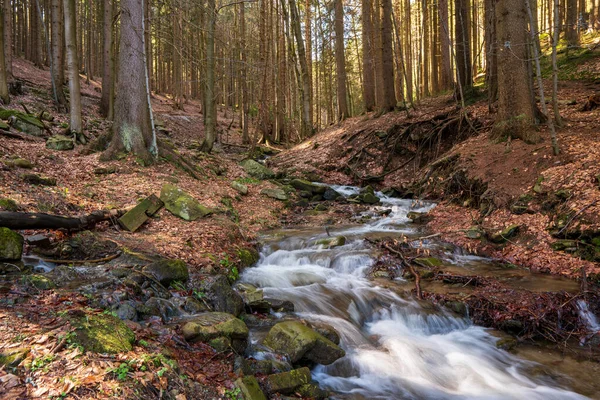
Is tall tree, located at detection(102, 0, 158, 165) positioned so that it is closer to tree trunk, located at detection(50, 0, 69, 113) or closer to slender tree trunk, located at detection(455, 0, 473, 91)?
tree trunk, located at detection(50, 0, 69, 113)

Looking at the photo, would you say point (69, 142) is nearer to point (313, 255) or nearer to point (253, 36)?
point (313, 255)

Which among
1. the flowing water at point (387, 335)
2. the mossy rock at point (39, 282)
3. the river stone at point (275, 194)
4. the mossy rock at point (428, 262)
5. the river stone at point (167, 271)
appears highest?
the river stone at point (275, 194)

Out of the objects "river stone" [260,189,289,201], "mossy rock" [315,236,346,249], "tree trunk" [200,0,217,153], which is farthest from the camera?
"tree trunk" [200,0,217,153]

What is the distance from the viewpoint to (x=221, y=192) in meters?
11.8

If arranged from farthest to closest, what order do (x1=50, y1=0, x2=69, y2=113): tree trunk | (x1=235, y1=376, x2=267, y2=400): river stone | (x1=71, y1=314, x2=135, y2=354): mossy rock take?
(x1=50, y1=0, x2=69, y2=113): tree trunk < (x1=235, y1=376, x2=267, y2=400): river stone < (x1=71, y1=314, x2=135, y2=354): mossy rock

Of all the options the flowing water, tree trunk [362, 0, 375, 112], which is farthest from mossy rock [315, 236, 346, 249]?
tree trunk [362, 0, 375, 112]

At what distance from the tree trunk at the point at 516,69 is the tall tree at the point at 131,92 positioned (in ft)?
34.0

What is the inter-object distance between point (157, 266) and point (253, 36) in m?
27.1

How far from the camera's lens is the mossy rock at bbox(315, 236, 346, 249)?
31.2 ft

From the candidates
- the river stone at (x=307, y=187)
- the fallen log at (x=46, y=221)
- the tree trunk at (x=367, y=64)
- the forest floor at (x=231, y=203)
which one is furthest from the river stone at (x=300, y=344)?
the tree trunk at (x=367, y=64)

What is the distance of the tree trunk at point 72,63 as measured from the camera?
448 inches

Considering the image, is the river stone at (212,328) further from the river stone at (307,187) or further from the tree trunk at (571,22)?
the tree trunk at (571,22)

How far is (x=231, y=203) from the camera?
11367 mm

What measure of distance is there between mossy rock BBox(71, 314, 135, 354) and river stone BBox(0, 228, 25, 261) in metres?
2.00
